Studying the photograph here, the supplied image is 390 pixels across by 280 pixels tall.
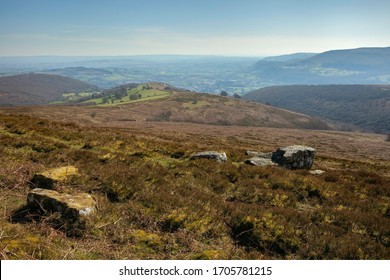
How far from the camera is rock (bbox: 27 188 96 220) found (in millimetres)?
6691

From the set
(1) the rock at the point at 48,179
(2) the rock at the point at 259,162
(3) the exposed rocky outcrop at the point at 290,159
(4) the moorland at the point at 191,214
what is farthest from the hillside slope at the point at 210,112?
(1) the rock at the point at 48,179

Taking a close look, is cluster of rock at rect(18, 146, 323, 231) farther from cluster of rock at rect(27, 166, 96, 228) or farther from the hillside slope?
the hillside slope

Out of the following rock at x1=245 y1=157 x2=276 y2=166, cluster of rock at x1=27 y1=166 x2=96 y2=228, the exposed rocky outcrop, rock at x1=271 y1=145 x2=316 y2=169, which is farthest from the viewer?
rock at x1=271 y1=145 x2=316 y2=169

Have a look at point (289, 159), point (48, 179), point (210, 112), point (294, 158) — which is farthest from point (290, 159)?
point (210, 112)

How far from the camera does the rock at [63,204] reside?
6.69m

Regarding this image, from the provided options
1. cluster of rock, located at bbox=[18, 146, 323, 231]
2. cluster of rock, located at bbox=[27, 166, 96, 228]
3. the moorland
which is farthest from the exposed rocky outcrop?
cluster of rock, located at bbox=[27, 166, 96, 228]

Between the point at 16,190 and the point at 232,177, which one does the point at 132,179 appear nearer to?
the point at 16,190

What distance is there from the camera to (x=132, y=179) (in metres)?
10.1

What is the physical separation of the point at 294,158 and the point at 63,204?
47.6 ft

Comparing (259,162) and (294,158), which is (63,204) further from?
(294,158)

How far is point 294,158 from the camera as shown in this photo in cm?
1759

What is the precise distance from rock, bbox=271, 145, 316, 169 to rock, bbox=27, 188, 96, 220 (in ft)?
42.6

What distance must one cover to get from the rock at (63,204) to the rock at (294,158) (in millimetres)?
12997

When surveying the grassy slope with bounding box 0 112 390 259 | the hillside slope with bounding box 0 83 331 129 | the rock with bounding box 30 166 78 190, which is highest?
the rock with bounding box 30 166 78 190
